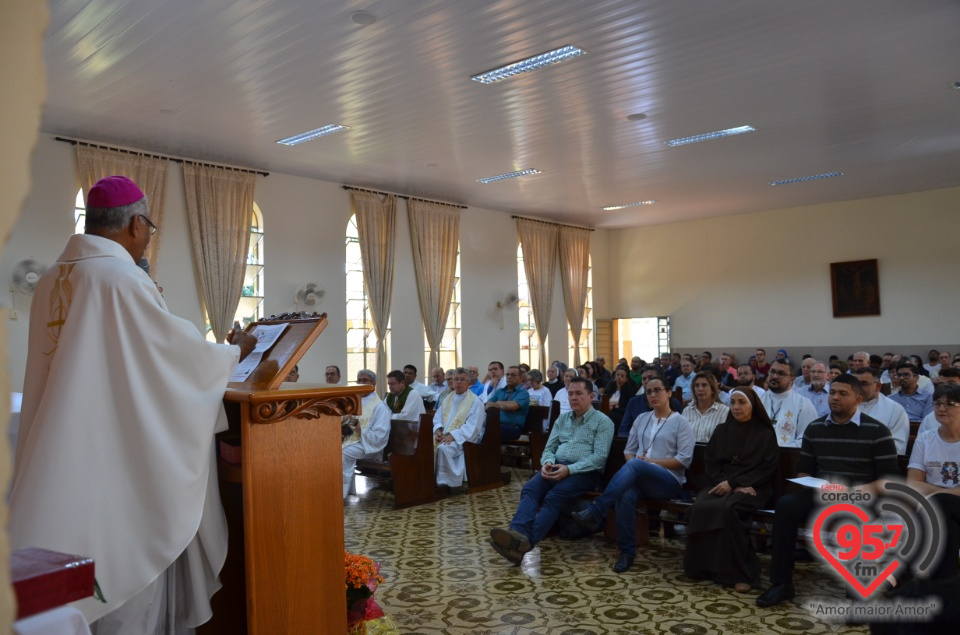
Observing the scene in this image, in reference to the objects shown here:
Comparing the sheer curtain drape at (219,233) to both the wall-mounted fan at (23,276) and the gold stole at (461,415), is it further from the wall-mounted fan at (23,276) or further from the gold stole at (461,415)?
the gold stole at (461,415)

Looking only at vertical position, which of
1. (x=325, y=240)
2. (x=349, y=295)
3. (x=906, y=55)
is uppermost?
(x=906, y=55)

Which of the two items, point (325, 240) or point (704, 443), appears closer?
point (704, 443)

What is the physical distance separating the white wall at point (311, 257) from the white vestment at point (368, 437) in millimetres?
3543

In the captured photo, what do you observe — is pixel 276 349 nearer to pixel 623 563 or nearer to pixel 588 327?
pixel 623 563

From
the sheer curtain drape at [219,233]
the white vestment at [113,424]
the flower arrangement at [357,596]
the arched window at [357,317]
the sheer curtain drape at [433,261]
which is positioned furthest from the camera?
the sheer curtain drape at [433,261]

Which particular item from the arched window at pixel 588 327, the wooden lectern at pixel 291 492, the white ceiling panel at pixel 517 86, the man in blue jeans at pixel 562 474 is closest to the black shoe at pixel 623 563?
the man in blue jeans at pixel 562 474

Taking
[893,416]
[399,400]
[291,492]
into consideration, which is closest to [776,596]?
[893,416]

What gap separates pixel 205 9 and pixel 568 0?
9.21ft

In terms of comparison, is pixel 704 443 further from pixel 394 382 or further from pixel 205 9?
pixel 205 9

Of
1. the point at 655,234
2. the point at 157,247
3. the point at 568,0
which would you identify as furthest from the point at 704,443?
the point at 655,234

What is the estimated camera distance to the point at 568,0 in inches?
234

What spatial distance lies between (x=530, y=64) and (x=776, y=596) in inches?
199

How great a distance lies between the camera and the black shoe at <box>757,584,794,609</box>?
4449 mm

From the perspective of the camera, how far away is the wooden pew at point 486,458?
8172 millimetres
